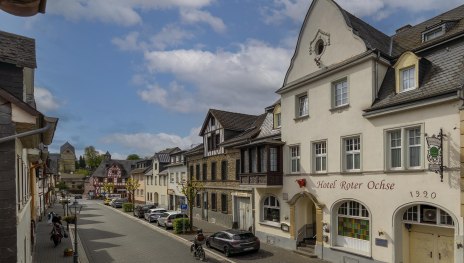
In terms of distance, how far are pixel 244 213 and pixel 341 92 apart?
13438mm

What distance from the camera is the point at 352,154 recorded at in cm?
1814

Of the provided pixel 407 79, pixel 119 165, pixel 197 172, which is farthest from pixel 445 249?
pixel 119 165

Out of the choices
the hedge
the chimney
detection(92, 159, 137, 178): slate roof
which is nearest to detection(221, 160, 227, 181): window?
the hedge

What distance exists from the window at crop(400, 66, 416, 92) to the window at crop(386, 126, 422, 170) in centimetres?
202

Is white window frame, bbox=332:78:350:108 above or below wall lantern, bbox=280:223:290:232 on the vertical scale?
above

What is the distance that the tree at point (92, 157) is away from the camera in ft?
465

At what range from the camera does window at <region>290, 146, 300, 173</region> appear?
21953mm

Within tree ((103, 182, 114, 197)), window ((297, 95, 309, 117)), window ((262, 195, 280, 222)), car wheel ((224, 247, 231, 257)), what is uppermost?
window ((297, 95, 309, 117))

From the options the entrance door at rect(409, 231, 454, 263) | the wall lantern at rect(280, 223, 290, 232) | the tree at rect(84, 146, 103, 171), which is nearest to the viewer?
the entrance door at rect(409, 231, 454, 263)

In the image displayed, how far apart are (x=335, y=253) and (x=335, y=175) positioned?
407cm

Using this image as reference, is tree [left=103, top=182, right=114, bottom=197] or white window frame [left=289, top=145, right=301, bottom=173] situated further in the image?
tree [left=103, top=182, right=114, bottom=197]

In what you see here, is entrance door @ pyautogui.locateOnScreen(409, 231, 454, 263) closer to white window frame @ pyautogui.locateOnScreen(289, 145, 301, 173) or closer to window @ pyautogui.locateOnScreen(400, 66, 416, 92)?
window @ pyautogui.locateOnScreen(400, 66, 416, 92)

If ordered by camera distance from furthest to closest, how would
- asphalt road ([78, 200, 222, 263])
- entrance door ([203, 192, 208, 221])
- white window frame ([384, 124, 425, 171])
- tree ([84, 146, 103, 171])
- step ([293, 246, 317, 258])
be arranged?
tree ([84, 146, 103, 171])
entrance door ([203, 192, 208, 221])
asphalt road ([78, 200, 222, 263])
step ([293, 246, 317, 258])
white window frame ([384, 124, 425, 171])

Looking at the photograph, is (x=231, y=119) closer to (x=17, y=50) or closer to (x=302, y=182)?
(x=302, y=182)
